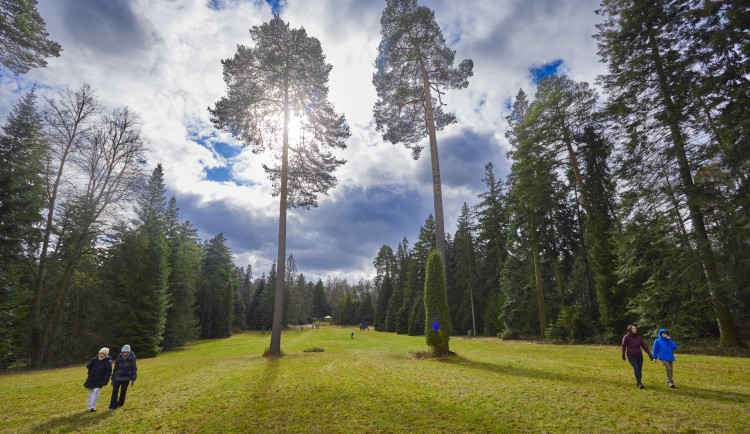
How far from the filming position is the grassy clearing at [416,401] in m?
5.25

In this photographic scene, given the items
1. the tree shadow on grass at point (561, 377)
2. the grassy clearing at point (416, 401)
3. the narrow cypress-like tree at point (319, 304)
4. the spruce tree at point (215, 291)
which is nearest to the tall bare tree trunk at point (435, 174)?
the tree shadow on grass at point (561, 377)

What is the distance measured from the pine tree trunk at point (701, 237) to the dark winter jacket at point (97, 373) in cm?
2047

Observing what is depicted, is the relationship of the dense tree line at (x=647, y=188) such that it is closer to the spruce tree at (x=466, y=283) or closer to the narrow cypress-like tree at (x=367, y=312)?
the spruce tree at (x=466, y=283)

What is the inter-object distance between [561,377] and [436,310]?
228 inches

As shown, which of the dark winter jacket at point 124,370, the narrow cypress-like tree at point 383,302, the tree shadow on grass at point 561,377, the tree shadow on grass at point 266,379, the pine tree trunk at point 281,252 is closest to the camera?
the tree shadow on grass at point 561,377

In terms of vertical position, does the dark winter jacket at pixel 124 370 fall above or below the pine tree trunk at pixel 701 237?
below

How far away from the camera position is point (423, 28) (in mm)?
16109

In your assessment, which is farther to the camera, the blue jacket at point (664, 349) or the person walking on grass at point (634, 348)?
the person walking on grass at point (634, 348)

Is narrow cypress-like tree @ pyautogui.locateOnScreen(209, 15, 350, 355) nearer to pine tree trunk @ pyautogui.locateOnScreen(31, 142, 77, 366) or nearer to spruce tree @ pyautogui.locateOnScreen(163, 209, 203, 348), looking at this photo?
pine tree trunk @ pyautogui.locateOnScreen(31, 142, 77, 366)

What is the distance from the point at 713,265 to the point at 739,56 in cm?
790

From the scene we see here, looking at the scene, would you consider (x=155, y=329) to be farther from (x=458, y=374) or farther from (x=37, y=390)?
(x=458, y=374)

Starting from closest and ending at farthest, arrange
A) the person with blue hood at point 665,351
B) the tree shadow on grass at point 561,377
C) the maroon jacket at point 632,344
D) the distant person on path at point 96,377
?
the tree shadow on grass at point 561,377
the distant person on path at point 96,377
the person with blue hood at point 665,351
the maroon jacket at point 632,344

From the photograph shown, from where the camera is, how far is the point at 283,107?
1838 cm

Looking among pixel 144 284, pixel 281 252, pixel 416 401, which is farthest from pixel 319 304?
pixel 416 401
